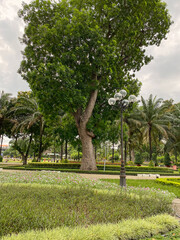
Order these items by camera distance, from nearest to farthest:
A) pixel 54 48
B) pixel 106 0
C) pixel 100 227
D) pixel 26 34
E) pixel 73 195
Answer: pixel 100 227 < pixel 73 195 < pixel 106 0 < pixel 54 48 < pixel 26 34

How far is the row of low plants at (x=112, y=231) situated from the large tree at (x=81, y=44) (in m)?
12.4

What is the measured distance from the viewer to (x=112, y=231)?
11.9 ft

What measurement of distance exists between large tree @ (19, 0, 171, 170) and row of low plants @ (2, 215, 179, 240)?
12.4 meters

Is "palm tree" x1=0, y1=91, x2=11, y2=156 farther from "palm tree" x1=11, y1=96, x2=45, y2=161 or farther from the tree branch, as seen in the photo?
the tree branch

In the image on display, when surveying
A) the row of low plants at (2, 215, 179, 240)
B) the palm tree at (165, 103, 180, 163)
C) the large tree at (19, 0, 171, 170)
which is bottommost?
the row of low plants at (2, 215, 179, 240)

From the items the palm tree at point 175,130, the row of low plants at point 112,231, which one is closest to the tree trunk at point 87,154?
the row of low plants at point 112,231

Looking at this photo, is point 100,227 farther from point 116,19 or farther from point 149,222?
point 116,19

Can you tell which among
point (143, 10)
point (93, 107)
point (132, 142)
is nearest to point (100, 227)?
point (93, 107)

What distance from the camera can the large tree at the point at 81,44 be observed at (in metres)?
16.0

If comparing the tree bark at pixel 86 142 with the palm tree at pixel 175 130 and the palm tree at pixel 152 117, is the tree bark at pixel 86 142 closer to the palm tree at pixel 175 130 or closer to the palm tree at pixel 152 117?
the palm tree at pixel 152 117

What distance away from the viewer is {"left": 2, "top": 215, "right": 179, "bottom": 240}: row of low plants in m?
3.12

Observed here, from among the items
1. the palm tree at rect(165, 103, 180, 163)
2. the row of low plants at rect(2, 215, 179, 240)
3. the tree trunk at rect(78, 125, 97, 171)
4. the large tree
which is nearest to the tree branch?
the large tree

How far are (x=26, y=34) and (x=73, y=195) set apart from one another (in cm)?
1798

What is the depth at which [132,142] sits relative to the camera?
120 ft
